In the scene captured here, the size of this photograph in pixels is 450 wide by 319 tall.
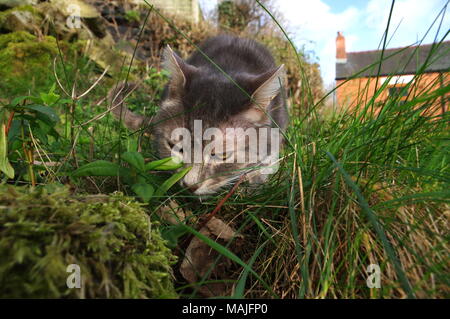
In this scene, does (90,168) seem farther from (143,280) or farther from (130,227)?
(143,280)

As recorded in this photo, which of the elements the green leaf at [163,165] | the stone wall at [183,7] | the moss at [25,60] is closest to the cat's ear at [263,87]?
the green leaf at [163,165]

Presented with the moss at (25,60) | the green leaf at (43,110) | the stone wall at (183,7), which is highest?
the stone wall at (183,7)

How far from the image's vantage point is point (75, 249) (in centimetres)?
61

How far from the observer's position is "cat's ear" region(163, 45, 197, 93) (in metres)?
1.60

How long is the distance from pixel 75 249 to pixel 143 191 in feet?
1.07

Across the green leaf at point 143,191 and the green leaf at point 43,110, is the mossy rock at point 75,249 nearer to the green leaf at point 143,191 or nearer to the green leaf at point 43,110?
the green leaf at point 143,191

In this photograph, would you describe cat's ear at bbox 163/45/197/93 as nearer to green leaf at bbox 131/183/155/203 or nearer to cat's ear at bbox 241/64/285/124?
cat's ear at bbox 241/64/285/124

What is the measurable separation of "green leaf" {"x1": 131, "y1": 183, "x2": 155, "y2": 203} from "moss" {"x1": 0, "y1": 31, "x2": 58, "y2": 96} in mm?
3447

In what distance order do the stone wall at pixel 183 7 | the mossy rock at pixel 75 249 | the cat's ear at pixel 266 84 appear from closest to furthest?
the mossy rock at pixel 75 249, the cat's ear at pixel 266 84, the stone wall at pixel 183 7

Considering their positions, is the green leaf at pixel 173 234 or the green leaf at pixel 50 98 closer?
the green leaf at pixel 173 234

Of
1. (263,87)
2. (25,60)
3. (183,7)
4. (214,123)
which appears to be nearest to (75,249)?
(214,123)

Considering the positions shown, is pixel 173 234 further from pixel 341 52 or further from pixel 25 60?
pixel 341 52

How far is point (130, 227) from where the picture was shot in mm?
751

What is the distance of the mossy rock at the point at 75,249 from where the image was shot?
55cm
